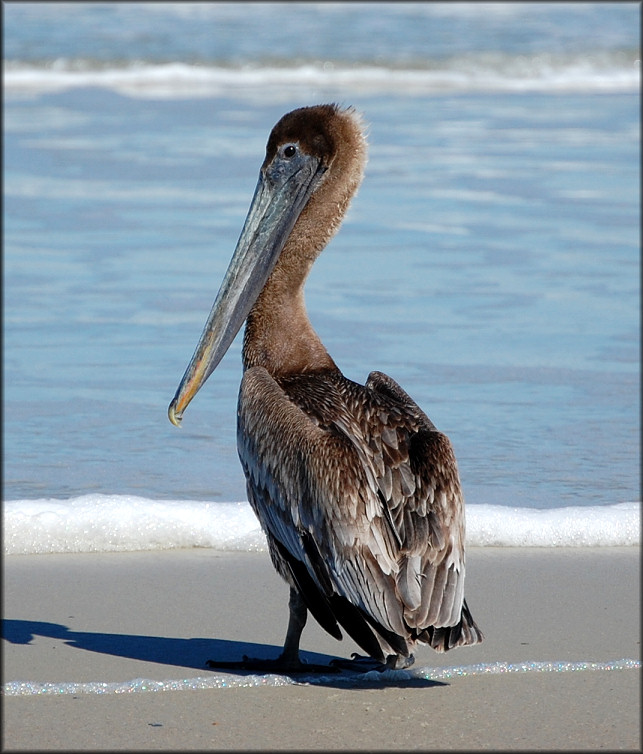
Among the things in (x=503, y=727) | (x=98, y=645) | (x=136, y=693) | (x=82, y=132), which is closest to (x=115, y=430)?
(x=98, y=645)

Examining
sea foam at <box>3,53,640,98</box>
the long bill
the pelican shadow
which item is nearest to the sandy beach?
the pelican shadow

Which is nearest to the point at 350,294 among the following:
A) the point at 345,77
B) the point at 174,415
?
the point at 174,415

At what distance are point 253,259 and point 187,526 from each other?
1.14 meters

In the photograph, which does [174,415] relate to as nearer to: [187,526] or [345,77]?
[187,526]

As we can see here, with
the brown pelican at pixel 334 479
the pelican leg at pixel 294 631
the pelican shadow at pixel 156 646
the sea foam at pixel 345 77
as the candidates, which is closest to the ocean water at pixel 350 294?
the sea foam at pixel 345 77

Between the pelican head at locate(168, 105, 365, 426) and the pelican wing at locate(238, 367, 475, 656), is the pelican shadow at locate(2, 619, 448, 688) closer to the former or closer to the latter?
the pelican wing at locate(238, 367, 475, 656)

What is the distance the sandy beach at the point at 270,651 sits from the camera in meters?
3.59

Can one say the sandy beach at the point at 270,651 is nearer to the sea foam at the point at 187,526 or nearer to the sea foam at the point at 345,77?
the sea foam at the point at 187,526

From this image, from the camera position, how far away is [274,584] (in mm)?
4848

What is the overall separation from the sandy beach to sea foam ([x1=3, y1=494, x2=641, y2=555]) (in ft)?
0.25

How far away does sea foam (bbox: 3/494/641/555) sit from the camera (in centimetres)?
517

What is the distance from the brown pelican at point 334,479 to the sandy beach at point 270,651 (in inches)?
8.5

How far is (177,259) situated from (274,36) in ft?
57.1

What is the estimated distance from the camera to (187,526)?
17.2 feet
